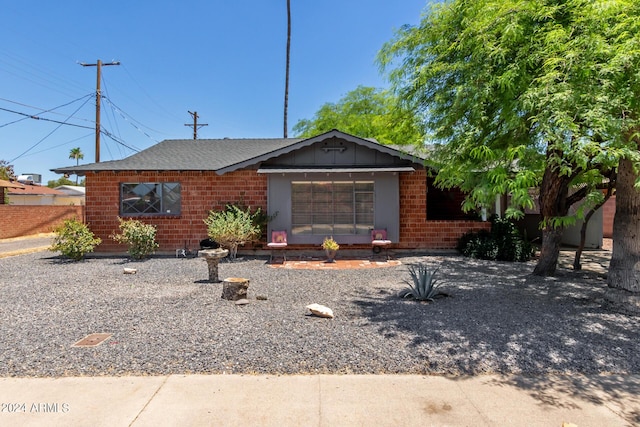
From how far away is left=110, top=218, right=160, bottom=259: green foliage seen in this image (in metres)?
10.7

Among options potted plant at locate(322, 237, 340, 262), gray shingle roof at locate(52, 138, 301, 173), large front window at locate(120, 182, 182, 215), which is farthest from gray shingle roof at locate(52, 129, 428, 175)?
potted plant at locate(322, 237, 340, 262)

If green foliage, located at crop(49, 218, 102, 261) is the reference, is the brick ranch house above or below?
above

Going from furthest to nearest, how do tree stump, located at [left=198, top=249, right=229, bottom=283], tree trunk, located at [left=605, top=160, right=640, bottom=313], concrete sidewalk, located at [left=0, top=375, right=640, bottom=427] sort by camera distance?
1. tree stump, located at [left=198, top=249, right=229, bottom=283]
2. tree trunk, located at [left=605, top=160, right=640, bottom=313]
3. concrete sidewalk, located at [left=0, top=375, right=640, bottom=427]

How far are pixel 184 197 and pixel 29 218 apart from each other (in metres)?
15.7

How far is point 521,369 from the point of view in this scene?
370cm

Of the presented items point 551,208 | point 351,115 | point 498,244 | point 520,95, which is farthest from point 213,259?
point 351,115

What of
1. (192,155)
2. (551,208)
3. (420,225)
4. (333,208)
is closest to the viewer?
(551,208)

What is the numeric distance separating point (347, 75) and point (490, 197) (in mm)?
21151

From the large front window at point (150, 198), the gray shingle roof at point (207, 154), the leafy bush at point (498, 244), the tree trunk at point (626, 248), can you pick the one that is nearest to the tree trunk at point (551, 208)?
the tree trunk at point (626, 248)

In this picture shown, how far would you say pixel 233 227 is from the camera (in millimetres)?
10281

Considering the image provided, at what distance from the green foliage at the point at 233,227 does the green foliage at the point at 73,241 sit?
12.3 feet

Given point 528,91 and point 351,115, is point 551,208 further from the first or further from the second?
point 351,115

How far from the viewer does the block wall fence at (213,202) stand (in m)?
11.7

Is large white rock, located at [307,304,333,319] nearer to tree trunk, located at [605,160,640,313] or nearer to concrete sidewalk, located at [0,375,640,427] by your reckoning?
concrete sidewalk, located at [0,375,640,427]
